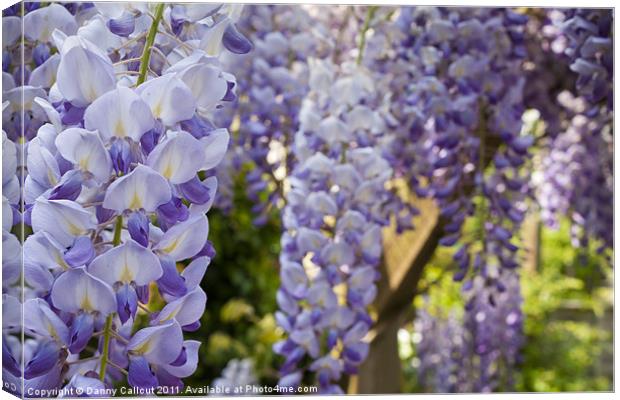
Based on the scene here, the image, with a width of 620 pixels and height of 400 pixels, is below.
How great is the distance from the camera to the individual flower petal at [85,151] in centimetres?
95

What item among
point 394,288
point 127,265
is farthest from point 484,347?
point 127,265

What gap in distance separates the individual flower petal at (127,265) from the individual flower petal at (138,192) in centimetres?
4

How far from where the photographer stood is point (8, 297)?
1.40 meters

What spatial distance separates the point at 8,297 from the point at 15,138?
0.24m

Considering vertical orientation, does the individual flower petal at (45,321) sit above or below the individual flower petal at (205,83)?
below

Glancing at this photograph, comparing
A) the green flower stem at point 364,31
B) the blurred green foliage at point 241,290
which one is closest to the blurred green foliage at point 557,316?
the blurred green foliage at point 241,290

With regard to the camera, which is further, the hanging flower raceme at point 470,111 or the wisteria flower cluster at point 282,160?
the hanging flower raceme at point 470,111

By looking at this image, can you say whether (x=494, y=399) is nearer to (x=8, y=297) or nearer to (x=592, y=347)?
(x=8, y=297)

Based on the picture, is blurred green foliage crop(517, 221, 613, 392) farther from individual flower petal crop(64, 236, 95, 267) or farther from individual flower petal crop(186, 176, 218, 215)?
individual flower petal crop(64, 236, 95, 267)

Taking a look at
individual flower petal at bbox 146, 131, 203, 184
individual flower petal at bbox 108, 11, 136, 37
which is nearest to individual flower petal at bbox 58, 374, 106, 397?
individual flower petal at bbox 146, 131, 203, 184

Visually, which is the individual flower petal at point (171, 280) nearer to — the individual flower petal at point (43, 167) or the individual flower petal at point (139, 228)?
the individual flower petal at point (139, 228)

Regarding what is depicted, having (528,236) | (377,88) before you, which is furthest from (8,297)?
(528,236)

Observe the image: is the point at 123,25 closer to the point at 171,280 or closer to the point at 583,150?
the point at 171,280

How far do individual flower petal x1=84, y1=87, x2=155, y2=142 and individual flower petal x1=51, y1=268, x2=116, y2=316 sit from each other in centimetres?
14
